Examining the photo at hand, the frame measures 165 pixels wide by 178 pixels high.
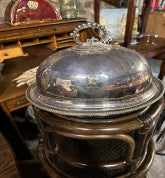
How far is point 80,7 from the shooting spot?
2.35m

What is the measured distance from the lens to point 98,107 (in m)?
0.68

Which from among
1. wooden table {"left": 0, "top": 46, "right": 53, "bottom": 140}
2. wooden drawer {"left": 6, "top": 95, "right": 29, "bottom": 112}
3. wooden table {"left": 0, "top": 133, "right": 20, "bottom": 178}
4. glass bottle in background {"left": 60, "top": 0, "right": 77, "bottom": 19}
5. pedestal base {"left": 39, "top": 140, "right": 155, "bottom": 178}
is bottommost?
Result: pedestal base {"left": 39, "top": 140, "right": 155, "bottom": 178}

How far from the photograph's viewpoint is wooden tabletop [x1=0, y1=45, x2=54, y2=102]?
4.09 ft

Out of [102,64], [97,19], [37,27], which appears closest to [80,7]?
[97,19]

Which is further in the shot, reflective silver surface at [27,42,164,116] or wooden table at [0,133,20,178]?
wooden table at [0,133,20,178]

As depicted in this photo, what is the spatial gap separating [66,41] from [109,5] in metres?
1.13

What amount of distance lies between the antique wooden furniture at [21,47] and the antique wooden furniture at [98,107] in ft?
1.61

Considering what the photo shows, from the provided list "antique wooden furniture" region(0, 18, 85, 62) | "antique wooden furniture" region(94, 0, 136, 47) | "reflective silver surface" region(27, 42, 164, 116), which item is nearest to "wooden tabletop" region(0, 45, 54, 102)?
"antique wooden furniture" region(0, 18, 85, 62)

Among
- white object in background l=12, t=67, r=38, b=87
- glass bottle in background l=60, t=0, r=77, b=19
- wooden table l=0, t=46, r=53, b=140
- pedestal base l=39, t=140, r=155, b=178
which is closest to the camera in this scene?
pedestal base l=39, t=140, r=155, b=178

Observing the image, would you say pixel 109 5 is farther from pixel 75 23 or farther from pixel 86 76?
pixel 86 76

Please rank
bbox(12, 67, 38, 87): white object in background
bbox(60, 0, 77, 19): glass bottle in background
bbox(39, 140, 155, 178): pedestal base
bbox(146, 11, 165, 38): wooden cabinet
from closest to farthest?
bbox(39, 140, 155, 178): pedestal base → bbox(12, 67, 38, 87): white object in background → bbox(60, 0, 77, 19): glass bottle in background → bbox(146, 11, 165, 38): wooden cabinet

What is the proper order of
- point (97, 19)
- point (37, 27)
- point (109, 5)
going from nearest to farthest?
point (37, 27) < point (97, 19) < point (109, 5)

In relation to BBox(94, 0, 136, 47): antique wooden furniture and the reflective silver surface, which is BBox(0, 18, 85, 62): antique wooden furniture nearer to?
BBox(94, 0, 136, 47): antique wooden furniture

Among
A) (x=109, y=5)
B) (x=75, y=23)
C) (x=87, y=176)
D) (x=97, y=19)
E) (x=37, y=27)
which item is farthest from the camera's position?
(x=109, y=5)
